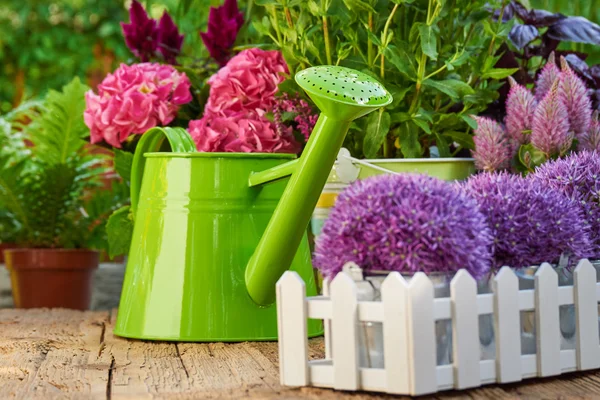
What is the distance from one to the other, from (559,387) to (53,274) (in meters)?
1.04

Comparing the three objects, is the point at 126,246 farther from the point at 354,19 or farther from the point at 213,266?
the point at 354,19

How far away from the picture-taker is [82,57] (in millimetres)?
4320

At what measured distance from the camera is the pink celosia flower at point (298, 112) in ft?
3.57

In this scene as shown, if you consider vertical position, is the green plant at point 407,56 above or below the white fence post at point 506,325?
above

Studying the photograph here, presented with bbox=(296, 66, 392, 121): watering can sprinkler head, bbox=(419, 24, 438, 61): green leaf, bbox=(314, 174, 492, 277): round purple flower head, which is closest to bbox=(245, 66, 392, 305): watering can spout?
bbox=(296, 66, 392, 121): watering can sprinkler head

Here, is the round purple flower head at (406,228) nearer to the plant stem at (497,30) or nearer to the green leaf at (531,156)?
the green leaf at (531,156)

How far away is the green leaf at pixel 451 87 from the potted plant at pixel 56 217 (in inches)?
26.6

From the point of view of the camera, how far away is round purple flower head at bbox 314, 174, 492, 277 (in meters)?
0.63

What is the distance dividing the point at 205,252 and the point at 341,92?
30cm

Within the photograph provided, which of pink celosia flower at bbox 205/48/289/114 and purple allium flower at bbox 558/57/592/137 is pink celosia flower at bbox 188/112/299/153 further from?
purple allium flower at bbox 558/57/592/137

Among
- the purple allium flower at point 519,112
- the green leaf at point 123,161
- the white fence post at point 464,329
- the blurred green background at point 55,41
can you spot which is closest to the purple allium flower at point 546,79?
the purple allium flower at point 519,112

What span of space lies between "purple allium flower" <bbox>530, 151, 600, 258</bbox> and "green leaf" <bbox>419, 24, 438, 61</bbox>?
237 mm

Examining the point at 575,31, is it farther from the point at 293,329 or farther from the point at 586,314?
the point at 293,329

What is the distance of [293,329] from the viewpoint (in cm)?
66
